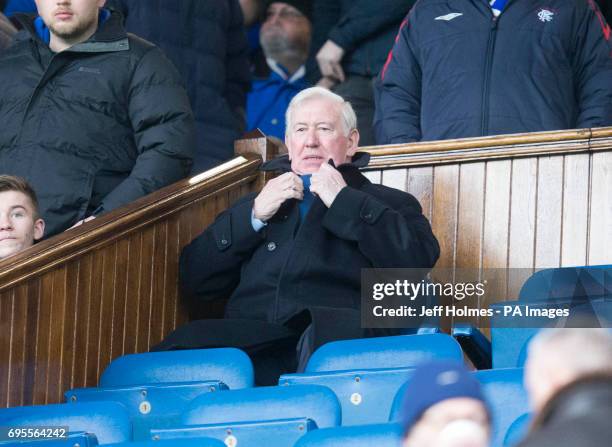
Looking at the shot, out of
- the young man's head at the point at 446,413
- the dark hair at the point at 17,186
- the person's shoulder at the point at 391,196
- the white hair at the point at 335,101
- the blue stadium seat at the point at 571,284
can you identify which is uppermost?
the white hair at the point at 335,101

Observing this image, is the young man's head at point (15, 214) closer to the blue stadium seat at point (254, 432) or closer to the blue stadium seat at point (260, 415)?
the blue stadium seat at point (260, 415)

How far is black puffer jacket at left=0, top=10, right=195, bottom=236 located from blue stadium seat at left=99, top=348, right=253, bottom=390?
70 cm

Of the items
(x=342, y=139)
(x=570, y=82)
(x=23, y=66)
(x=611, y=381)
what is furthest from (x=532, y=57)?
(x=611, y=381)

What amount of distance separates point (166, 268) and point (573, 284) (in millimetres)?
1403

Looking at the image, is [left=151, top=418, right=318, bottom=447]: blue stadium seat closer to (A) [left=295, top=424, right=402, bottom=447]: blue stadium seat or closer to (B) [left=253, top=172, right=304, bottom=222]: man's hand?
(A) [left=295, top=424, right=402, bottom=447]: blue stadium seat

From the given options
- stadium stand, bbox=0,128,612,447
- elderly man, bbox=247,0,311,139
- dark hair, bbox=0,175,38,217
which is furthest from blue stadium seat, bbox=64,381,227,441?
elderly man, bbox=247,0,311,139

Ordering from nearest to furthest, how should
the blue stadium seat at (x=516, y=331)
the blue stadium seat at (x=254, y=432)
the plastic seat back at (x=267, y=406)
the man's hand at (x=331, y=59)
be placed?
the blue stadium seat at (x=254, y=432), the plastic seat back at (x=267, y=406), the blue stadium seat at (x=516, y=331), the man's hand at (x=331, y=59)

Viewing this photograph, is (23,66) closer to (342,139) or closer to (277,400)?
(342,139)

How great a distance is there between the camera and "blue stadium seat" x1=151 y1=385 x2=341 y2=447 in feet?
8.30

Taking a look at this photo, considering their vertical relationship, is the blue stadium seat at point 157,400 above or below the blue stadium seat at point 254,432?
above

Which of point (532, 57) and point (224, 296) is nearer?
point (224, 296)

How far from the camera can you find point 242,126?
18.8 feet

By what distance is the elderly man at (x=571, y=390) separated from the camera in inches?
46.0

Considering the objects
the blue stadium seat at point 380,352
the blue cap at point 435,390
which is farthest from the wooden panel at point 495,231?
the blue cap at point 435,390
